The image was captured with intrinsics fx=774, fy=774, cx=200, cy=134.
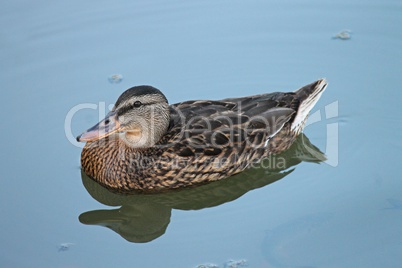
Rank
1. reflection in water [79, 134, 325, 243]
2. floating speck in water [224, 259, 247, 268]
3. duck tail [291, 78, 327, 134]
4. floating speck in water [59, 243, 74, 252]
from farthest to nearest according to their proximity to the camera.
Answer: duck tail [291, 78, 327, 134], reflection in water [79, 134, 325, 243], floating speck in water [59, 243, 74, 252], floating speck in water [224, 259, 247, 268]

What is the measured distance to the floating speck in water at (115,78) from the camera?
10.6 m

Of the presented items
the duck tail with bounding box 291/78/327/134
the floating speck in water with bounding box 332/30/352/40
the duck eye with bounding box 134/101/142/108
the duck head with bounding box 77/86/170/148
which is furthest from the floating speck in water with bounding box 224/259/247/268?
the floating speck in water with bounding box 332/30/352/40

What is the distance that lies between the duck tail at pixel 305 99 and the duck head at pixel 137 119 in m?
1.72

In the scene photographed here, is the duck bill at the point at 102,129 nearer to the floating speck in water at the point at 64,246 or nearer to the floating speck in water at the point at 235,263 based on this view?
the floating speck in water at the point at 64,246

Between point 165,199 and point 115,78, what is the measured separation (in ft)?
7.97

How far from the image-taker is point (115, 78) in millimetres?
10602

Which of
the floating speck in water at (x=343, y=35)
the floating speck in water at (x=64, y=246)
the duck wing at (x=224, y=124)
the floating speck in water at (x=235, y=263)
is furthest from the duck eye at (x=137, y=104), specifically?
the floating speck in water at (x=343, y=35)

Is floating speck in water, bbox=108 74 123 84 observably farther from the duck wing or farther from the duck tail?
the duck tail

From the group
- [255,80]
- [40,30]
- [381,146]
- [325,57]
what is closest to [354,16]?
[325,57]

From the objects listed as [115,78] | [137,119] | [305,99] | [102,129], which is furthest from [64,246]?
[305,99]

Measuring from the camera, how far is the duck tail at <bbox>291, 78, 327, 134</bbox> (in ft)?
31.4

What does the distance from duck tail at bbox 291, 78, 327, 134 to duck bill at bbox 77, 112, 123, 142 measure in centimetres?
228

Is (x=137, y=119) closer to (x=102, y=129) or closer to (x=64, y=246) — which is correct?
(x=102, y=129)

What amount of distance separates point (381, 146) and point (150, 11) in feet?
14.3
